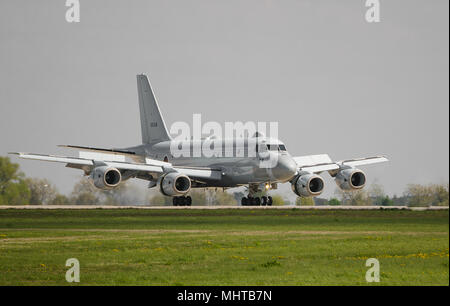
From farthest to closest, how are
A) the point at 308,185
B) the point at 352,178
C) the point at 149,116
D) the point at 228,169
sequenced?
the point at 149,116, the point at 352,178, the point at 228,169, the point at 308,185

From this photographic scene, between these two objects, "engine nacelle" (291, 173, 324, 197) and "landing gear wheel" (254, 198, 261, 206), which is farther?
"landing gear wheel" (254, 198, 261, 206)

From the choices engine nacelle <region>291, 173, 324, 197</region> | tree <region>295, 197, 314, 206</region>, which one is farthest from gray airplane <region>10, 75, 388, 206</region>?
tree <region>295, 197, 314, 206</region>

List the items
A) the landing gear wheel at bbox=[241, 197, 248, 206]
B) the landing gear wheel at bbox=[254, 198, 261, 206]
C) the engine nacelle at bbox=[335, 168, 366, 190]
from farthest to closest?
1. the engine nacelle at bbox=[335, 168, 366, 190]
2. the landing gear wheel at bbox=[241, 197, 248, 206]
3. the landing gear wheel at bbox=[254, 198, 261, 206]

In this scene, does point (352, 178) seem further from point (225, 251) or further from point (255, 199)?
point (225, 251)

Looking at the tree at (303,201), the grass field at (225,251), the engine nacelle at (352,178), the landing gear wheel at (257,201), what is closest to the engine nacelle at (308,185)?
the tree at (303,201)

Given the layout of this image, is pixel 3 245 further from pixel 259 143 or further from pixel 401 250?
pixel 259 143

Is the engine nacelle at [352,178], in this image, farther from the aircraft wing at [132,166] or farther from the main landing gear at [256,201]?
the aircraft wing at [132,166]

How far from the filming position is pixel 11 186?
7656 cm

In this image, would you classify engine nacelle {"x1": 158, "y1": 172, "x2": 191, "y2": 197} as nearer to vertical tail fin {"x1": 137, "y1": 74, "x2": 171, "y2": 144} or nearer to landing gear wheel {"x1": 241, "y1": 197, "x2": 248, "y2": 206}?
landing gear wheel {"x1": 241, "y1": 197, "x2": 248, "y2": 206}

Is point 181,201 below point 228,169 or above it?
below

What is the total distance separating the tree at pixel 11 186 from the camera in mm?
75938

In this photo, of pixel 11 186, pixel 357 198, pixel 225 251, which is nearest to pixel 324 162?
pixel 357 198

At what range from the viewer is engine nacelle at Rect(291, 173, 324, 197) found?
2655 inches

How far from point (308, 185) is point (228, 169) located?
6.66m
